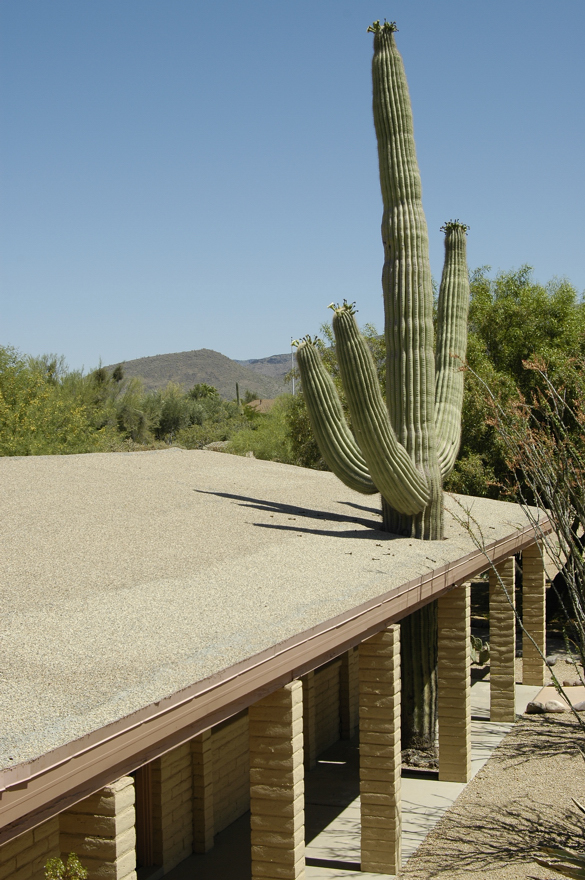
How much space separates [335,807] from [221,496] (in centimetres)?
399

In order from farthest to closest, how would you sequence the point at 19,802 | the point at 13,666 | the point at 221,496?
1. the point at 221,496
2. the point at 13,666
3. the point at 19,802

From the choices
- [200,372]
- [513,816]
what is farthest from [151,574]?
[200,372]

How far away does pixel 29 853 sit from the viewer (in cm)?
573

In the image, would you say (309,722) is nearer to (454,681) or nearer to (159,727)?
(454,681)

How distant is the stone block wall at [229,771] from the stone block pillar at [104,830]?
4717mm

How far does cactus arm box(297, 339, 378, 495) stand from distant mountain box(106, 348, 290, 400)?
122m

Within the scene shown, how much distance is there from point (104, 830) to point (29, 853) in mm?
2128

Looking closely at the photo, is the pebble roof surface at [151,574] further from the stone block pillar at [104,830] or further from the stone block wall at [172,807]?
the stone block wall at [172,807]

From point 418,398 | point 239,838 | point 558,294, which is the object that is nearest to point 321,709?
point 239,838

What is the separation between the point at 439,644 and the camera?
9.53 m

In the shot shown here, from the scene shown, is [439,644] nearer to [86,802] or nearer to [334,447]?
[334,447]

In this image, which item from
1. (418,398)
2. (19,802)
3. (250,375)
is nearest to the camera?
(19,802)

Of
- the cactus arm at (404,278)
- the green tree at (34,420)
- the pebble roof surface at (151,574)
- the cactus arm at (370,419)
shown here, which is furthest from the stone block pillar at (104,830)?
the green tree at (34,420)

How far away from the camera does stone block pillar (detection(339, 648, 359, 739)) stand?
481 inches
